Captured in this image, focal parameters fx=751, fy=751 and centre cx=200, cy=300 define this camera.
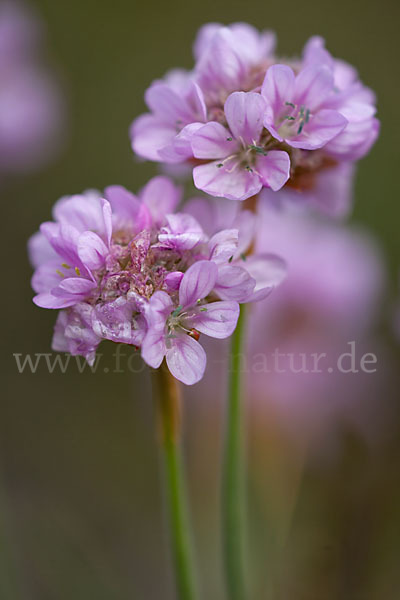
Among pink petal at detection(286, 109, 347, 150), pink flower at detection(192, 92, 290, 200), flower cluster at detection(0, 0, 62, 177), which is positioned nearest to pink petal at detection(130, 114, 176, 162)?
pink flower at detection(192, 92, 290, 200)

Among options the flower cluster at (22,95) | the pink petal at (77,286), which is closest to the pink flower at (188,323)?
Result: the pink petal at (77,286)

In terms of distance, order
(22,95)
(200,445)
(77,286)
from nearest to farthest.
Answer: (77,286), (200,445), (22,95)

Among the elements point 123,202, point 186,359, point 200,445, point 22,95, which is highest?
point 22,95

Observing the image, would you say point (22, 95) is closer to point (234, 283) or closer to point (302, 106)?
point (302, 106)

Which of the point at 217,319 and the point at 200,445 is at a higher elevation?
the point at 217,319

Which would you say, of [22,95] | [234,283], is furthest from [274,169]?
[22,95]

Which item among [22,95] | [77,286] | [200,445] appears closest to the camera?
[77,286]

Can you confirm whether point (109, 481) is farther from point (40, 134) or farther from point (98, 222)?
point (98, 222)
